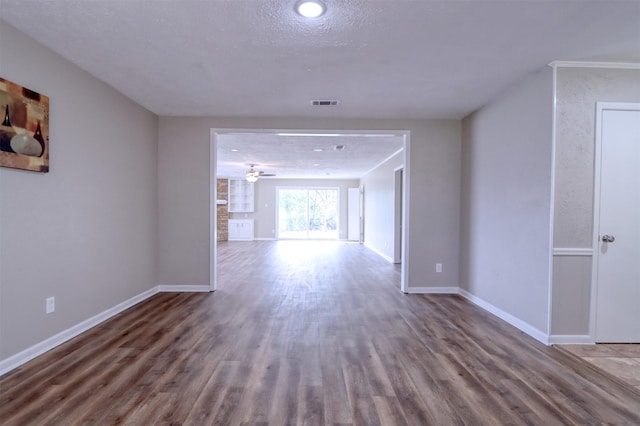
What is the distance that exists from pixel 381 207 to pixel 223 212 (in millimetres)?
5994

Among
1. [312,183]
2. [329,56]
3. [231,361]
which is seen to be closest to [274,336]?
[231,361]

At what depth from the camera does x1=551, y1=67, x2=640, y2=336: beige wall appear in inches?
103

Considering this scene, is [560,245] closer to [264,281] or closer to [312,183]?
[264,281]

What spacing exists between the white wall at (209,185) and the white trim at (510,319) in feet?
1.50

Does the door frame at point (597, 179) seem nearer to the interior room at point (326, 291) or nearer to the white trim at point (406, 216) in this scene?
the interior room at point (326, 291)

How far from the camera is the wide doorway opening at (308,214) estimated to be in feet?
38.3

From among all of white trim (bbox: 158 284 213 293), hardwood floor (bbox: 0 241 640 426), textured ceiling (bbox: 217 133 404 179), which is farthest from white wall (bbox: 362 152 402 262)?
white trim (bbox: 158 284 213 293)

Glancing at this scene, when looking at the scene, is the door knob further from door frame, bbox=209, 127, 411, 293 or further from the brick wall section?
the brick wall section

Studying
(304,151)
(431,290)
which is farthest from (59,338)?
(304,151)

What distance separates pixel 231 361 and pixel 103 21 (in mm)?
2553

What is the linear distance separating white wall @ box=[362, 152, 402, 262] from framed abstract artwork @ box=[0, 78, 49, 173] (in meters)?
5.57

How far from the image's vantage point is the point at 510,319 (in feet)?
10.2

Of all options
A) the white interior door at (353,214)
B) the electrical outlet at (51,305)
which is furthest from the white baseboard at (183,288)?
the white interior door at (353,214)

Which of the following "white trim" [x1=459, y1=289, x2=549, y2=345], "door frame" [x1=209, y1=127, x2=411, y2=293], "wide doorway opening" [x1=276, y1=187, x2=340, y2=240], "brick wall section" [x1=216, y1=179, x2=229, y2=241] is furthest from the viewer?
"wide doorway opening" [x1=276, y1=187, x2=340, y2=240]
